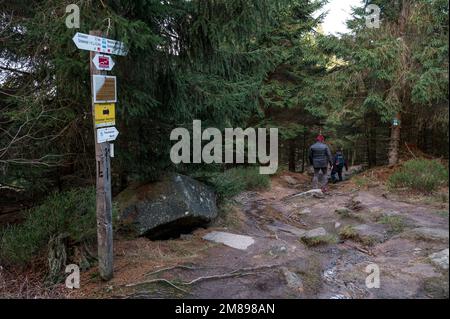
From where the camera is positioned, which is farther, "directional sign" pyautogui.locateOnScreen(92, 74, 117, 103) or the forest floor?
"directional sign" pyautogui.locateOnScreen(92, 74, 117, 103)

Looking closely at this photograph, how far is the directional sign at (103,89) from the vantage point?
476 cm

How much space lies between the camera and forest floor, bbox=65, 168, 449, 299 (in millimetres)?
4590

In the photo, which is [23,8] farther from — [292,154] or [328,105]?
[292,154]

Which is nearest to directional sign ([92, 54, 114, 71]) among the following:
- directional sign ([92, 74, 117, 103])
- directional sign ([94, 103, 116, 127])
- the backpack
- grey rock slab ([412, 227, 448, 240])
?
directional sign ([92, 74, 117, 103])

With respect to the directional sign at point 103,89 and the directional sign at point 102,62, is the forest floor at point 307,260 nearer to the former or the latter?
the directional sign at point 103,89

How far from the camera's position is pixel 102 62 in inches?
191

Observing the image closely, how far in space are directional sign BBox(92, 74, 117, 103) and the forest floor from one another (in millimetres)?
2539

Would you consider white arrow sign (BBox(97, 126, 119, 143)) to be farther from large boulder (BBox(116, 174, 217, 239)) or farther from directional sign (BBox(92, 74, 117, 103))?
large boulder (BBox(116, 174, 217, 239))

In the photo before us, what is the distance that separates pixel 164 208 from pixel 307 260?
284cm

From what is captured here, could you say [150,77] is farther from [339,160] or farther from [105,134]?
[339,160]

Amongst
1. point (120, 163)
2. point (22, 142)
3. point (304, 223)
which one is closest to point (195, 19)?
point (120, 163)

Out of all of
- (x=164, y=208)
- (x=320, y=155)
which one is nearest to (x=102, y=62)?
(x=164, y=208)

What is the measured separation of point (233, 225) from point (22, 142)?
15.0 ft

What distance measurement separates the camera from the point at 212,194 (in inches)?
325
